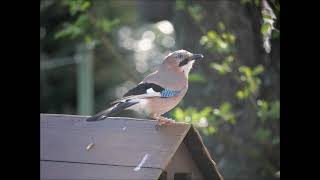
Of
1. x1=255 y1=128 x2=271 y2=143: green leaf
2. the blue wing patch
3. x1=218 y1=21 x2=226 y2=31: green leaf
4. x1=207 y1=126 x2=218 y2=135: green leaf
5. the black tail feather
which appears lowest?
x1=255 y1=128 x2=271 y2=143: green leaf

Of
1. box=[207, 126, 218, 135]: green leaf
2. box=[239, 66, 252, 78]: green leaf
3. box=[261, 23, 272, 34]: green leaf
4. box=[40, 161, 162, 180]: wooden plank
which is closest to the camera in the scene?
box=[40, 161, 162, 180]: wooden plank

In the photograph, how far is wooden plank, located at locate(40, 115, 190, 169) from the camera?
1.47 meters

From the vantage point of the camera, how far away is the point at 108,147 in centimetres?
148

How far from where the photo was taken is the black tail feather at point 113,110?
4.93 ft

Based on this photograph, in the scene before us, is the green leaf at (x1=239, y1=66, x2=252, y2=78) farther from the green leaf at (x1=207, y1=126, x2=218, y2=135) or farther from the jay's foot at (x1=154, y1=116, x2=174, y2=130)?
the jay's foot at (x1=154, y1=116, x2=174, y2=130)

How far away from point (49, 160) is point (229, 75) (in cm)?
163

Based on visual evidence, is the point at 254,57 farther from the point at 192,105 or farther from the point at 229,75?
the point at 192,105

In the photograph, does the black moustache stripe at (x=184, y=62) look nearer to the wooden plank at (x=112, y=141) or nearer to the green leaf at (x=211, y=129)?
the wooden plank at (x=112, y=141)

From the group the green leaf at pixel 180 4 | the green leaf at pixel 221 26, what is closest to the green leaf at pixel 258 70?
the green leaf at pixel 221 26

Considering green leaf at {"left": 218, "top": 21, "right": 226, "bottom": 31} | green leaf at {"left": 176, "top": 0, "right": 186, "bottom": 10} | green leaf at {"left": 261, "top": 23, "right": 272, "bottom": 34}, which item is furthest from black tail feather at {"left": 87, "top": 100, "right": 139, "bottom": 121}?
green leaf at {"left": 176, "top": 0, "right": 186, "bottom": 10}

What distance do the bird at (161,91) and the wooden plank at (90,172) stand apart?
0.38ft

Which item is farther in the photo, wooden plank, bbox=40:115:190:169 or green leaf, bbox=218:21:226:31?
green leaf, bbox=218:21:226:31

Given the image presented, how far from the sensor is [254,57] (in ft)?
9.66
